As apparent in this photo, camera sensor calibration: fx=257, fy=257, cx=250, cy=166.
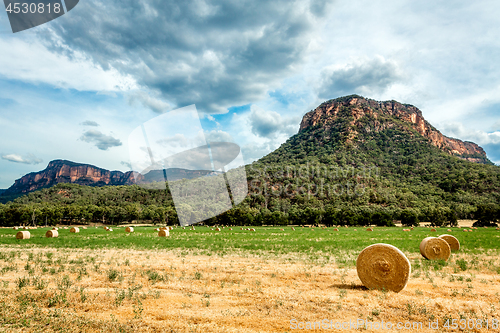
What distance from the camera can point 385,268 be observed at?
909cm

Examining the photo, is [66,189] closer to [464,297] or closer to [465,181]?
[464,297]

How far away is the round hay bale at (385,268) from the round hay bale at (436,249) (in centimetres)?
850

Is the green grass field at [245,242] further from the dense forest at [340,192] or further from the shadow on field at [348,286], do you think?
the dense forest at [340,192]

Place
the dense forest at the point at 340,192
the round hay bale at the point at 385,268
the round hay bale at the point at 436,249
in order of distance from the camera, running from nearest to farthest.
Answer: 1. the round hay bale at the point at 385,268
2. the round hay bale at the point at 436,249
3. the dense forest at the point at 340,192

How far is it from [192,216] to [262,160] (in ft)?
344

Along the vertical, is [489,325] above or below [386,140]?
below

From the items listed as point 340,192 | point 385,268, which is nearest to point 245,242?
point 385,268

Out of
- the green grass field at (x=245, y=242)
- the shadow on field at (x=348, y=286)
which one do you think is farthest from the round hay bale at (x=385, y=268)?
the green grass field at (x=245, y=242)

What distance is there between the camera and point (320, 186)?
11962 centimetres

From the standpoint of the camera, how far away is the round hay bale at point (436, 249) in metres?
15.2

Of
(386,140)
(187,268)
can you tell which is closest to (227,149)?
(187,268)

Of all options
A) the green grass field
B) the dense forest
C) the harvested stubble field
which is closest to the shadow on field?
the harvested stubble field

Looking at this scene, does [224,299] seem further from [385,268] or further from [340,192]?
[340,192]

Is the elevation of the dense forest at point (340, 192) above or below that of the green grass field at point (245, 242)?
above
